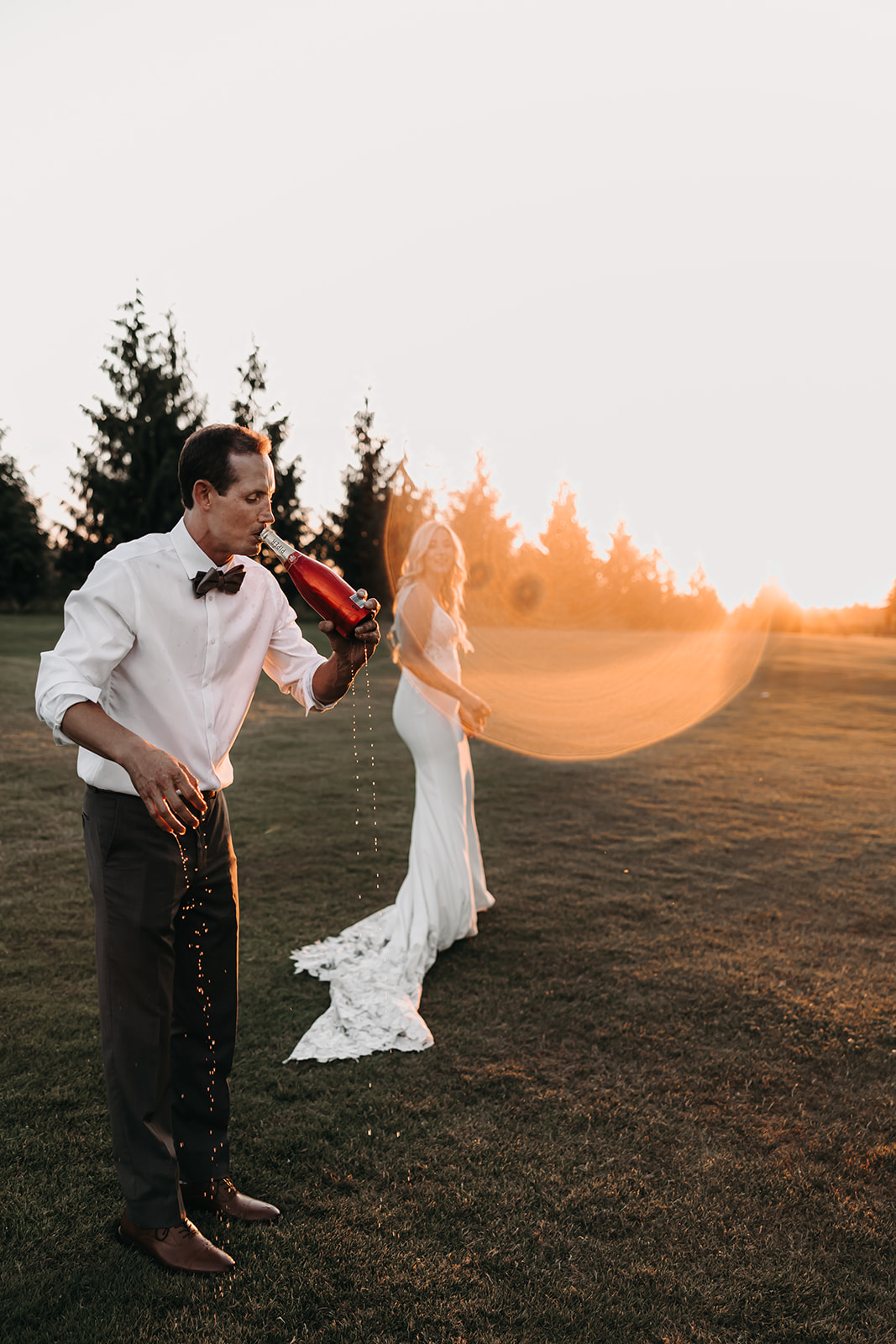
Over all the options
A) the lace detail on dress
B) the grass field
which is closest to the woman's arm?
the lace detail on dress

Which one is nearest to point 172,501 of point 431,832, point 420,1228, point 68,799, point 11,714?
point 11,714

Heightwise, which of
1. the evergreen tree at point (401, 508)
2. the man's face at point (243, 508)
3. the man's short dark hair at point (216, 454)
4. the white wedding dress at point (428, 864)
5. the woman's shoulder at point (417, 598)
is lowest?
the white wedding dress at point (428, 864)

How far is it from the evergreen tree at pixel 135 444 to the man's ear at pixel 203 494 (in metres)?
37.1

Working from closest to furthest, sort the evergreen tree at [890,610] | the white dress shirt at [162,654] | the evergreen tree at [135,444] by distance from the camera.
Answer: the white dress shirt at [162,654] → the evergreen tree at [135,444] → the evergreen tree at [890,610]

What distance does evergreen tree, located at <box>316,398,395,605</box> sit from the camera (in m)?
48.4

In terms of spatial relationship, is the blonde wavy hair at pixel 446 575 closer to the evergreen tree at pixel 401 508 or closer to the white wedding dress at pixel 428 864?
the white wedding dress at pixel 428 864

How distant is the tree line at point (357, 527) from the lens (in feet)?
105

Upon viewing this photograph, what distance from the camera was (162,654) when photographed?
8.64 feet

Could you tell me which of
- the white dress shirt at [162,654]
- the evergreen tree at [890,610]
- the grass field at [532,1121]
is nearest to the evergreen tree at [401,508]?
the grass field at [532,1121]

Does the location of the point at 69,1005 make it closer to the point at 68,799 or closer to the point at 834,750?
the point at 68,799

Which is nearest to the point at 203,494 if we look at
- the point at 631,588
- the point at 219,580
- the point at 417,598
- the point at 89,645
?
the point at 219,580

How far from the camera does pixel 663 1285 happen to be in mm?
2758

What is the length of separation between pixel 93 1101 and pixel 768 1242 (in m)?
Result: 2.78

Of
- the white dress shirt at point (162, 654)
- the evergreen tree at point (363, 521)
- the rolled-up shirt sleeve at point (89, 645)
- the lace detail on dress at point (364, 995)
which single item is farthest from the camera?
the evergreen tree at point (363, 521)
